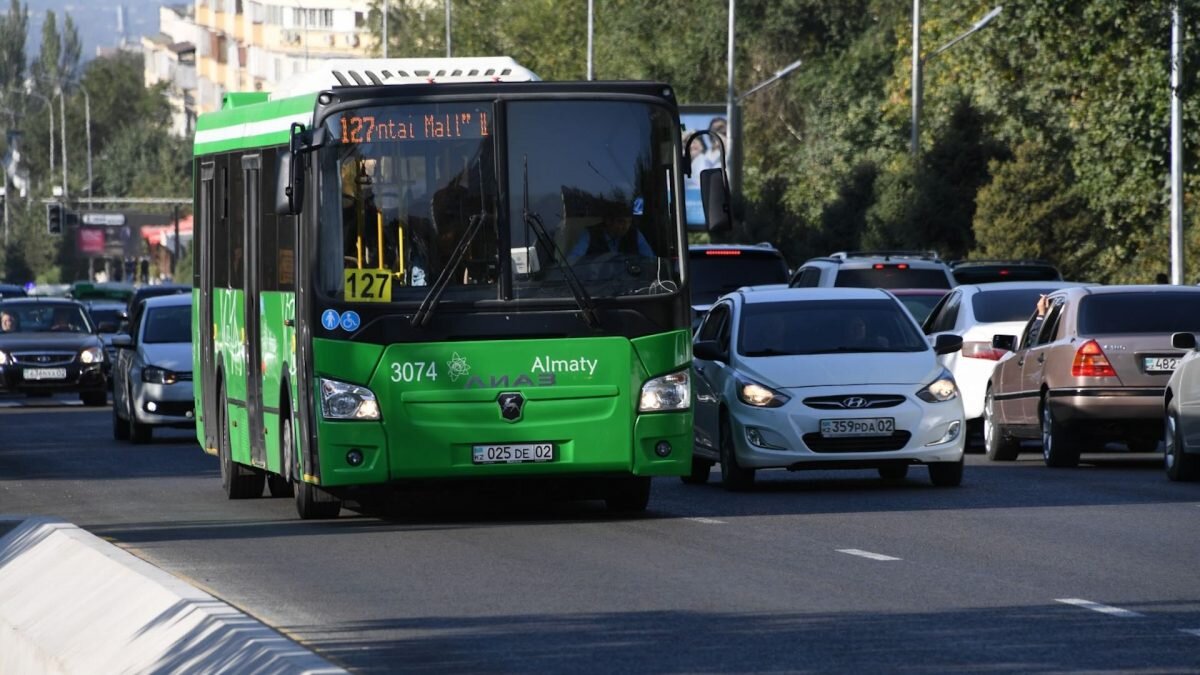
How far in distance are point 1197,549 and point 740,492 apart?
5999mm

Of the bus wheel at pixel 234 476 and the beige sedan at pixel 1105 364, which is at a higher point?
the beige sedan at pixel 1105 364

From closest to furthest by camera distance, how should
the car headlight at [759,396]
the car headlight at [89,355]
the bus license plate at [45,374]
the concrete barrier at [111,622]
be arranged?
the concrete barrier at [111,622] → the car headlight at [759,396] → the bus license plate at [45,374] → the car headlight at [89,355]

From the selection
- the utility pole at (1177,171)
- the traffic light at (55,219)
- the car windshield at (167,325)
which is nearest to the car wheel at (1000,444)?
the car windshield at (167,325)

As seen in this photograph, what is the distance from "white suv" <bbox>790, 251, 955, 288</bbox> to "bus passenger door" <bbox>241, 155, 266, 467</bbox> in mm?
12499

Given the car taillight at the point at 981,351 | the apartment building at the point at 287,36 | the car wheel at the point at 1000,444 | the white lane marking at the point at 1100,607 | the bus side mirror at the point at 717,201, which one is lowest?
the car wheel at the point at 1000,444

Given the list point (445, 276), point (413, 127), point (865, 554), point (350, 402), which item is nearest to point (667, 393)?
point (445, 276)

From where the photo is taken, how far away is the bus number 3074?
635 inches

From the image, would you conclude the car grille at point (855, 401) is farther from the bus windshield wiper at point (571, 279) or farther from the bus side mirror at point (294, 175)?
the bus side mirror at point (294, 175)

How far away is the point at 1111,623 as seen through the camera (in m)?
10.9

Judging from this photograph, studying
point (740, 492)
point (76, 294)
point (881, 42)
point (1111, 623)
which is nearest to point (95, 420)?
point (740, 492)

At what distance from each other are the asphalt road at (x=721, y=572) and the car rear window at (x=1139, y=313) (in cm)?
140

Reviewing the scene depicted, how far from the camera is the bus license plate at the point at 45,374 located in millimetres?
40469

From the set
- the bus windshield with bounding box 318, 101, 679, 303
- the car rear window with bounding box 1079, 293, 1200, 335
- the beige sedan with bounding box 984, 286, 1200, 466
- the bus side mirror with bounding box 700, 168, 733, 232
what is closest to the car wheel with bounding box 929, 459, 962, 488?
the beige sedan with bounding box 984, 286, 1200, 466

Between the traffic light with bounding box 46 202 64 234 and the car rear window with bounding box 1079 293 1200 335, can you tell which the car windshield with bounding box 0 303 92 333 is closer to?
the car rear window with bounding box 1079 293 1200 335
